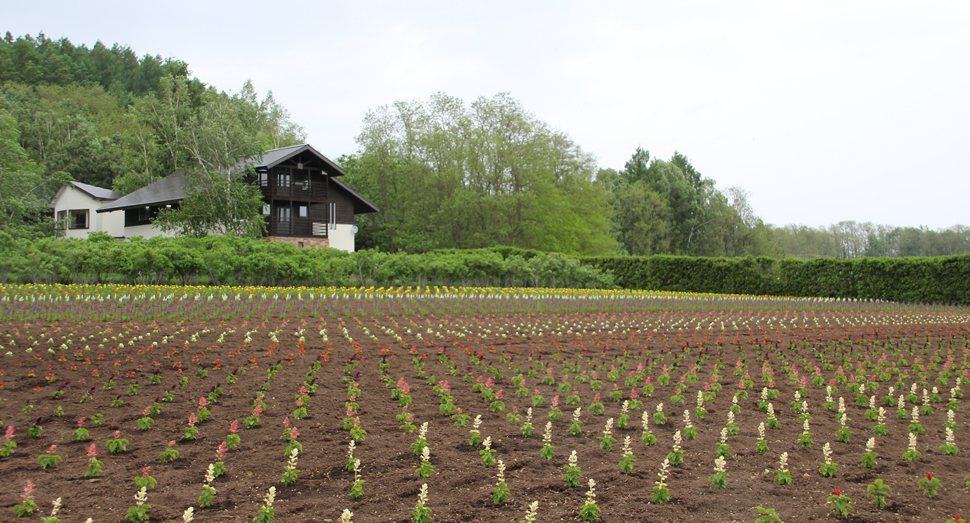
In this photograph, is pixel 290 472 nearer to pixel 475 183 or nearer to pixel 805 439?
pixel 805 439

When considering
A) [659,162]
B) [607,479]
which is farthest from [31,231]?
[659,162]

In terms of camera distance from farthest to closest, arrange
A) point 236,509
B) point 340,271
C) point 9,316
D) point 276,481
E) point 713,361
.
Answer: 1. point 340,271
2. point 9,316
3. point 713,361
4. point 276,481
5. point 236,509

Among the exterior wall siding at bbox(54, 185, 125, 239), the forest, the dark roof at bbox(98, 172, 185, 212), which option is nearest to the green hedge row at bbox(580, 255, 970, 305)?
the forest

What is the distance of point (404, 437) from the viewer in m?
5.04

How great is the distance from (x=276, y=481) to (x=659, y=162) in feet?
206

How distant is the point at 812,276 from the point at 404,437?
2145 centimetres

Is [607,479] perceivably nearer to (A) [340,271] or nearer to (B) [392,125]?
(A) [340,271]

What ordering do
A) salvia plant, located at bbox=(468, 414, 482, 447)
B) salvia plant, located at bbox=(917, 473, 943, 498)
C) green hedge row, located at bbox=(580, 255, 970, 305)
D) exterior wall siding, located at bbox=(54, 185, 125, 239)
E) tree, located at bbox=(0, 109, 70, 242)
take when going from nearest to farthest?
1. salvia plant, located at bbox=(917, 473, 943, 498)
2. salvia plant, located at bbox=(468, 414, 482, 447)
3. tree, located at bbox=(0, 109, 70, 242)
4. green hedge row, located at bbox=(580, 255, 970, 305)
5. exterior wall siding, located at bbox=(54, 185, 125, 239)

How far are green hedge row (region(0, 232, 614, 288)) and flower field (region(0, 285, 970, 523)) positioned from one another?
22.2ft

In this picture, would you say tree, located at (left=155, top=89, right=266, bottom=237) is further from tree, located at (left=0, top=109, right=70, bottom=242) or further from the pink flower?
the pink flower

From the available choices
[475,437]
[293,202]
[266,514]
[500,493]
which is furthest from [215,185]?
[500,493]

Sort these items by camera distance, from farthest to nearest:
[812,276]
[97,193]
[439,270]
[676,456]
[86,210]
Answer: [86,210] → [97,193] → [812,276] → [439,270] → [676,456]

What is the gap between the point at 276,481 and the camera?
4.12 metres

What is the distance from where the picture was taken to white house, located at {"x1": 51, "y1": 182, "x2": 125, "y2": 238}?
38406 millimetres
